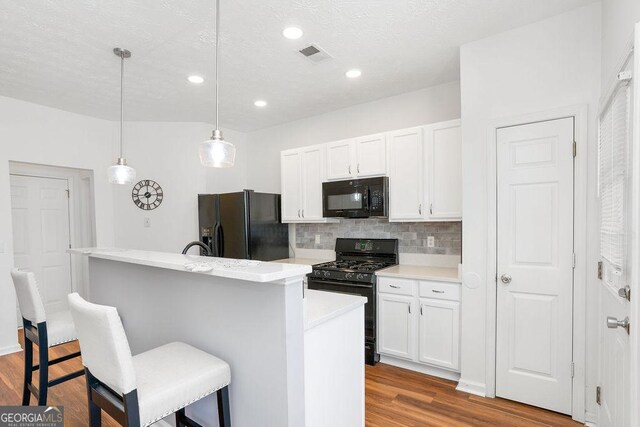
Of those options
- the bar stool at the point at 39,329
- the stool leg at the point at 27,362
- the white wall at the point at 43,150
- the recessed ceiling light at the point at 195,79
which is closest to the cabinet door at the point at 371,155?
the recessed ceiling light at the point at 195,79

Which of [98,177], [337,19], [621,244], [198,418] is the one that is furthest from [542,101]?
[98,177]

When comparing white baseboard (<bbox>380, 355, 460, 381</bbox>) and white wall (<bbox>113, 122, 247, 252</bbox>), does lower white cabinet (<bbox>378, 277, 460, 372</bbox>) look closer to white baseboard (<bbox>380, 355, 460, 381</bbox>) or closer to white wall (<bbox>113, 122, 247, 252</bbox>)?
white baseboard (<bbox>380, 355, 460, 381</bbox>)

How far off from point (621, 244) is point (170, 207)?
14.7 feet

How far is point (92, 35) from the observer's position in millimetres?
2289

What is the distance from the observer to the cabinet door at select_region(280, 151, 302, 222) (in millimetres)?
3949

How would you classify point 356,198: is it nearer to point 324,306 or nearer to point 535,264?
point 535,264

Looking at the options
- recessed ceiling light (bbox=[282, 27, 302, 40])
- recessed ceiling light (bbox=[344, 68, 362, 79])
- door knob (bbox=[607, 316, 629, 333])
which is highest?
recessed ceiling light (bbox=[282, 27, 302, 40])

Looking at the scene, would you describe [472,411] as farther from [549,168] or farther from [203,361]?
[203,361]

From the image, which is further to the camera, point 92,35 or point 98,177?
point 98,177

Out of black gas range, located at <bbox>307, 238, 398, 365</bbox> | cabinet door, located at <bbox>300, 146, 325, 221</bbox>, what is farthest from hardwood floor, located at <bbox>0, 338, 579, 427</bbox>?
cabinet door, located at <bbox>300, 146, 325, 221</bbox>

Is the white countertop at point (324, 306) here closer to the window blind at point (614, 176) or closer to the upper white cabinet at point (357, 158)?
the window blind at point (614, 176)

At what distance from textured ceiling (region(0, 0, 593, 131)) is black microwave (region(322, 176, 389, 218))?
0.99m

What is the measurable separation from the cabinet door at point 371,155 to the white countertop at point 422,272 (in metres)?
0.98

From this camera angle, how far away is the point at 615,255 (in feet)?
4.91
